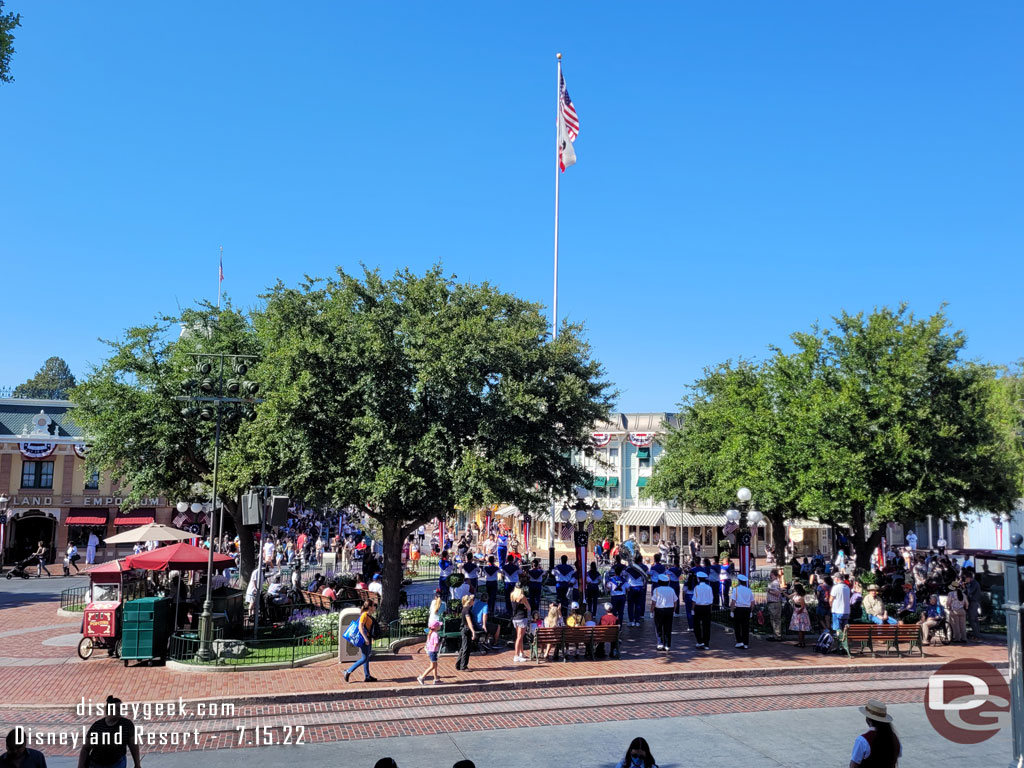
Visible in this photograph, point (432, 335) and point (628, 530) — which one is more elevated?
point (432, 335)

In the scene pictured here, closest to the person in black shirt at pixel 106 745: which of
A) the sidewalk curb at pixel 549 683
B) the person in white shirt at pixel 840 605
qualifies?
the sidewalk curb at pixel 549 683

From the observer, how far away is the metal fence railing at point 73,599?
78.6 ft

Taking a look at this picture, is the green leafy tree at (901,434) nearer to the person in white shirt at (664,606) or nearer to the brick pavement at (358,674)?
the brick pavement at (358,674)

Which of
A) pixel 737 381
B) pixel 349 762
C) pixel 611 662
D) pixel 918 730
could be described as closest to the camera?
pixel 349 762

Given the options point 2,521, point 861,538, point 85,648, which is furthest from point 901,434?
point 2,521

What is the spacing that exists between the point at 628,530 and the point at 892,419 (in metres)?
30.9

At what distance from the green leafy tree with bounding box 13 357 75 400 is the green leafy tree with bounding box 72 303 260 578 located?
3463 inches

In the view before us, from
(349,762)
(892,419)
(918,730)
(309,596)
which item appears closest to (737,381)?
(892,419)

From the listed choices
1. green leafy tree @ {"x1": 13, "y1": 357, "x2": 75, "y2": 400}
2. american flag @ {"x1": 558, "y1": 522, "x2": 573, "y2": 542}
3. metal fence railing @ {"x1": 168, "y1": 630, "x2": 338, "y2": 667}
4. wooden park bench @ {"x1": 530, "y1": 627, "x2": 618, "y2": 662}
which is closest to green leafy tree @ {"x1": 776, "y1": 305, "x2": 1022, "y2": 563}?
wooden park bench @ {"x1": 530, "y1": 627, "x2": 618, "y2": 662}

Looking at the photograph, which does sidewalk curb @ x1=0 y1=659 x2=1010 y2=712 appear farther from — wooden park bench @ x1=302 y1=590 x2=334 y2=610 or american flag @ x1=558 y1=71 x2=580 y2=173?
american flag @ x1=558 y1=71 x2=580 y2=173

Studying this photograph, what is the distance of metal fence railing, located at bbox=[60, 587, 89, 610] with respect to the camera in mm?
23953

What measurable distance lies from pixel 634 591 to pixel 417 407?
733 cm

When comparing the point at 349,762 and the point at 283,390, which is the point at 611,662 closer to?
the point at 349,762

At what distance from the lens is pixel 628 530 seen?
53.5 m
